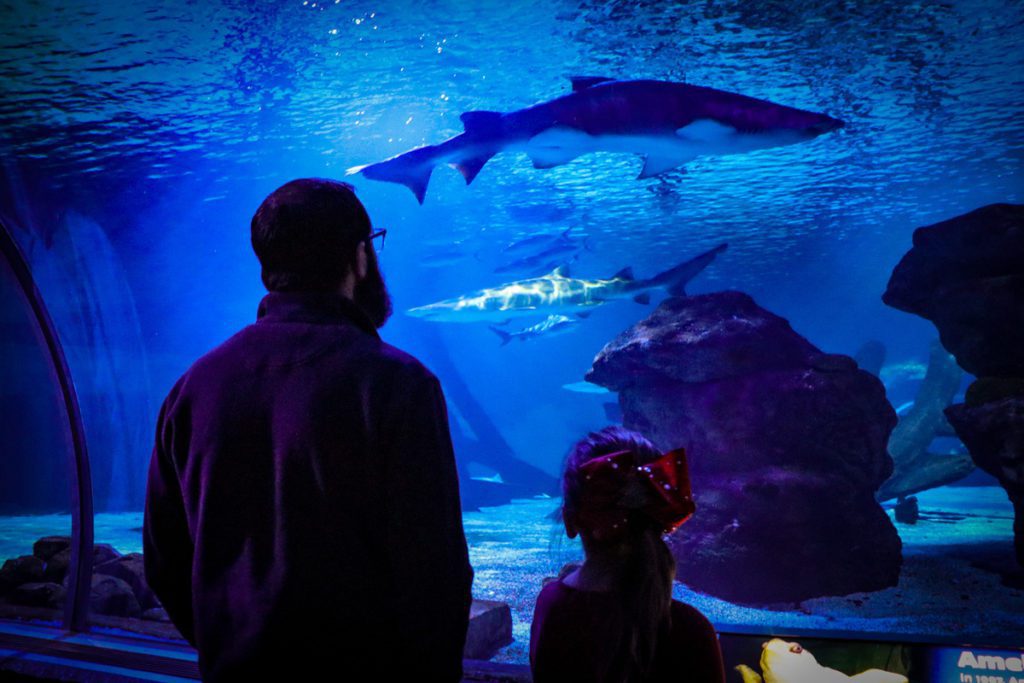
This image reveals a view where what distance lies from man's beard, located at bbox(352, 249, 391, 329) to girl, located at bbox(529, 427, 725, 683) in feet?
2.43

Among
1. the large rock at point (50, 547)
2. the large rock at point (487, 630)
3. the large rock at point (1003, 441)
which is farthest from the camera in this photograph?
the large rock at point (1003, 441)

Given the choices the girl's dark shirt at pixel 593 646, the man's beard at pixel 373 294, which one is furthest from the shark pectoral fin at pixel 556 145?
the girl's dark shirt at pixel 593 646

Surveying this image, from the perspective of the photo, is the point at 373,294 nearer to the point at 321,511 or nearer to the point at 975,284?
the point at 321,511

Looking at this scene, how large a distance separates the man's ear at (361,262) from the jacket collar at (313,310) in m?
0.12

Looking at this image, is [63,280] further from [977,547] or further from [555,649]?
[977,547]

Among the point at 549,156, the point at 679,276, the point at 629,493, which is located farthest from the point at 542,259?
the point at 629,493

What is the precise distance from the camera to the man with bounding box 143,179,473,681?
1.29 meters

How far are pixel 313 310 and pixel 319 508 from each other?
49 cm

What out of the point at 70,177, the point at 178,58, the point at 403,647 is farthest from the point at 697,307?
the point at 70,177

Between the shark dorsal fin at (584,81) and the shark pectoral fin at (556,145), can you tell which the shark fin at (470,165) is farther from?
the shark dorsal fin at (584,81)

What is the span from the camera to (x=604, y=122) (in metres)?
5.64

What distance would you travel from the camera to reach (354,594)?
130 centimetres

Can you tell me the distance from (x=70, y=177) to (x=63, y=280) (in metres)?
2.87

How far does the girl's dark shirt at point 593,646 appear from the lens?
162 cm
